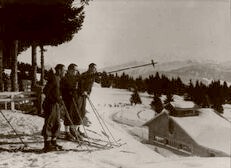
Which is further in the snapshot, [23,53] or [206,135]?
[23,53]

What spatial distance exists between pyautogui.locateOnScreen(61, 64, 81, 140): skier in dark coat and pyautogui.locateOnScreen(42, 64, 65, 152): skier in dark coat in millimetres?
640

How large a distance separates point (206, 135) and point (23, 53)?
983 cm

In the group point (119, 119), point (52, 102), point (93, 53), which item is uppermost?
point (93, 53)

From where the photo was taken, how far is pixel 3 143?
7867 mm

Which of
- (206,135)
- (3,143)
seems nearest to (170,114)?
(206,135)

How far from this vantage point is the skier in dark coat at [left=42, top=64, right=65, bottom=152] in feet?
23.1

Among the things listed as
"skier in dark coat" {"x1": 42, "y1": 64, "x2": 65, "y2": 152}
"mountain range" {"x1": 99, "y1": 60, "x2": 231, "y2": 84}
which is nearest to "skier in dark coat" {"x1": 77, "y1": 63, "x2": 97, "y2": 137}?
"skier in dark coat" {"x1": 42, "y1": 64, "x2": 65, "y2": 152}

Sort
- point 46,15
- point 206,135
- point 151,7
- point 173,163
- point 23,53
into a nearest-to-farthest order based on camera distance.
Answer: point 173,163 → point 151,7 → point 46,15 → point 206,135 → point 23,53

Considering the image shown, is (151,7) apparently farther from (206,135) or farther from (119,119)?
(119,119)

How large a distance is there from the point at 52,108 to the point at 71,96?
0.95m

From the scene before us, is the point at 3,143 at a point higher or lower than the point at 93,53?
lower

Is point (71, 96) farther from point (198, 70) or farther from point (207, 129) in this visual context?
point (198, 70)

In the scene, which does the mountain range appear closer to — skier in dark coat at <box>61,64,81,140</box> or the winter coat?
the winter coat

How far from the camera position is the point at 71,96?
314 inches
